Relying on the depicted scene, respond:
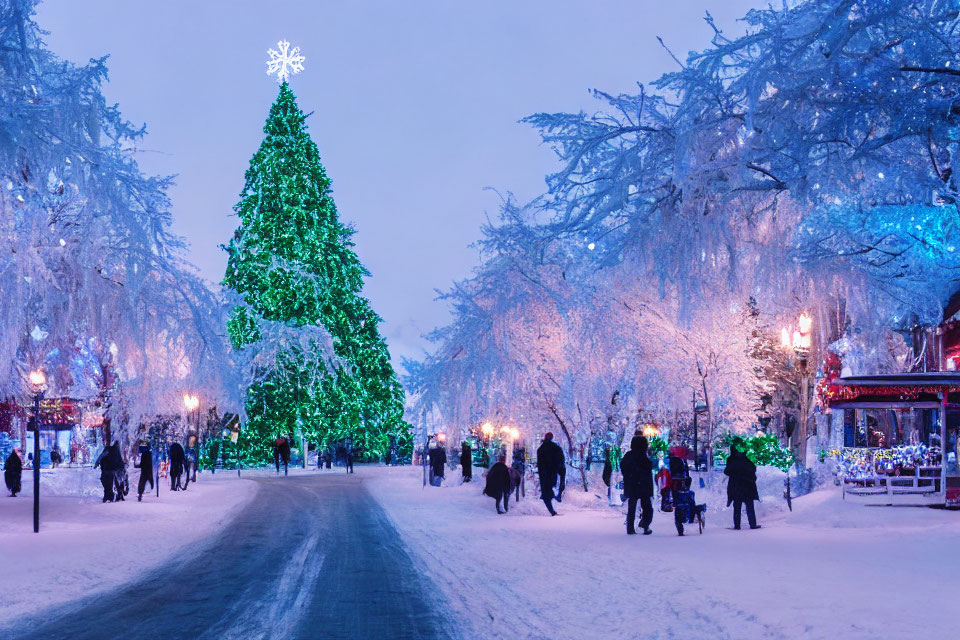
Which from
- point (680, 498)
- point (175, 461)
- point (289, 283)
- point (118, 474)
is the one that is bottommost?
point (175, 461)

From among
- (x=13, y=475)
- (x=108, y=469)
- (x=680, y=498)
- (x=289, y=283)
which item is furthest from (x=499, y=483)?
(x=289, y=283)

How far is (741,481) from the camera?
19.3 meters

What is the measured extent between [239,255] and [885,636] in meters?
50.1

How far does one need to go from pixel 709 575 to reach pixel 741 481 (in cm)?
741

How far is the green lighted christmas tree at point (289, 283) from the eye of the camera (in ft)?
176

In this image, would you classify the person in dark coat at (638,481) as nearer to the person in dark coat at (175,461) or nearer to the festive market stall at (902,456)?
the festive market stall at (902,456)

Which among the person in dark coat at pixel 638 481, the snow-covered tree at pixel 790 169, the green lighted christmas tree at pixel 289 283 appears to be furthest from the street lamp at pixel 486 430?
the person in dark coat at pixel 638 481

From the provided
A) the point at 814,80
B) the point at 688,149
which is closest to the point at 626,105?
the point at 688,149

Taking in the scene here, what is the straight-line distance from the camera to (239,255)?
181 ft

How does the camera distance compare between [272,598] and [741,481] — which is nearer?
[272,598]

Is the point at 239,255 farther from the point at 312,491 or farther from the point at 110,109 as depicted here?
the point at 110,109

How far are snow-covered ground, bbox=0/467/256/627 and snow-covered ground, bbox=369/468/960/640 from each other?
14.1ft

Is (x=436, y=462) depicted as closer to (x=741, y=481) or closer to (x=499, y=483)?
(x=499, y=483)

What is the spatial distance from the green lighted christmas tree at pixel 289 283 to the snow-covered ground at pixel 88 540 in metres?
19.9
